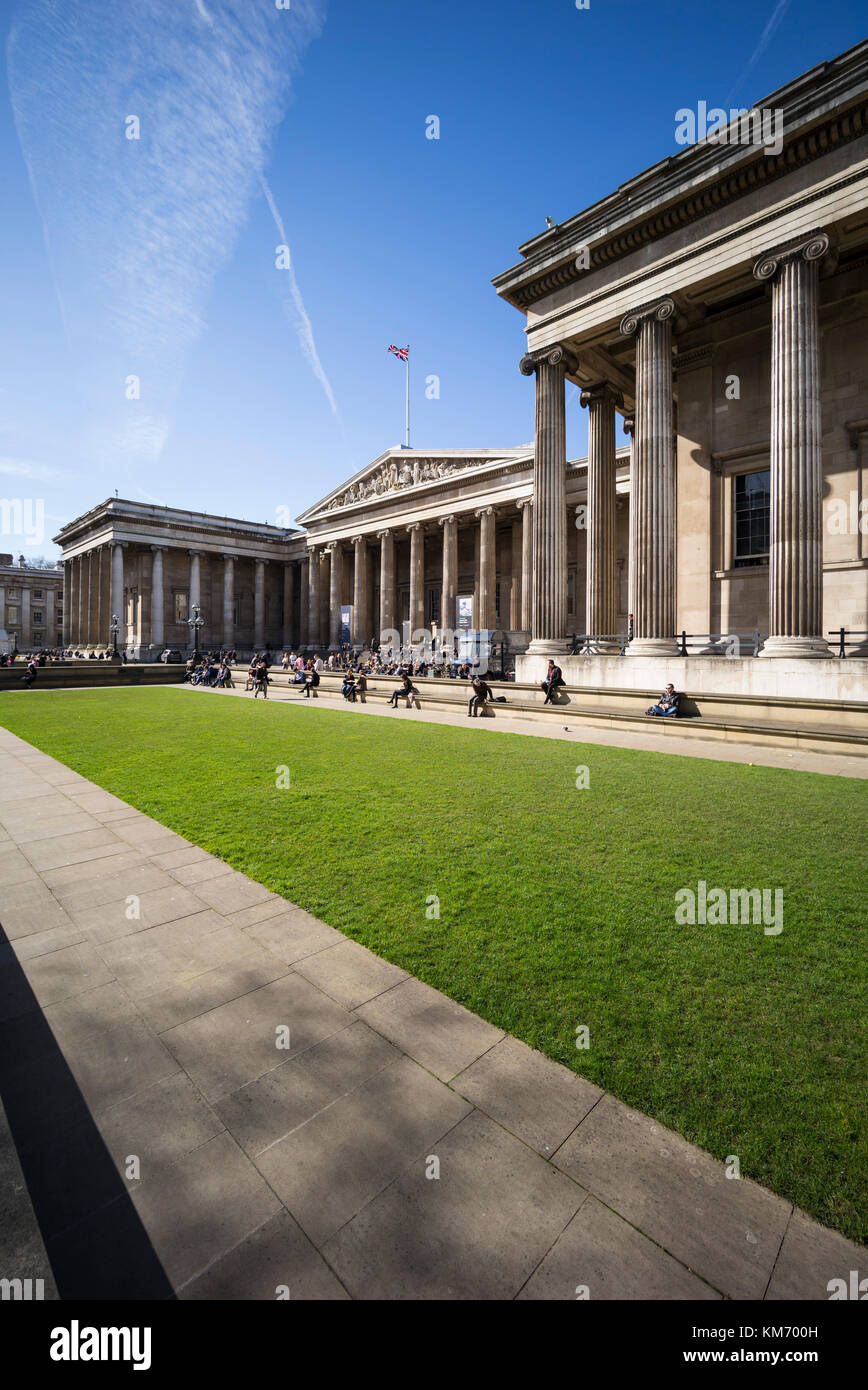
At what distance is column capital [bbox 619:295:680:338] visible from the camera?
18.9 m

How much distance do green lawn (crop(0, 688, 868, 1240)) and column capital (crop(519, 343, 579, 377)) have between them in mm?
17841

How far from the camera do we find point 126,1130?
258cm

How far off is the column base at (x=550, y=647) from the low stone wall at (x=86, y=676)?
2735 cm

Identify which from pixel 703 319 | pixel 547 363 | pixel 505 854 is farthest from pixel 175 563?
pixel 505 854

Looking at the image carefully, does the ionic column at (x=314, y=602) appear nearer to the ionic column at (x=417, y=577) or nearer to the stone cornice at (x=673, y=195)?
the ionic column at (x=417, y=577)

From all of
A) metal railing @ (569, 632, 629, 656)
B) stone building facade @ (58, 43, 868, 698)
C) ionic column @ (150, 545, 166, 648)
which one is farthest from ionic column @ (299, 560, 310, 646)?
metal railing @ (569, 632, 629, 656)

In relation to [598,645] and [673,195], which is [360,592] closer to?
[598,645]

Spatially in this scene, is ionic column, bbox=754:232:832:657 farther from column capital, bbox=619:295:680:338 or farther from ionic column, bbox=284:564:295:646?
ionic column, bbox=284:564:295:646

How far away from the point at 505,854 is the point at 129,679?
37.7 m

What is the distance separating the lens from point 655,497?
19047 mm

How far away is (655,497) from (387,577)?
114 feet

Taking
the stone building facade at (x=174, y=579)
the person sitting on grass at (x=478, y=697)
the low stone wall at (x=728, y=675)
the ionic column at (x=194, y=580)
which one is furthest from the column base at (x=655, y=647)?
the ionic column at (x=194, y=580)

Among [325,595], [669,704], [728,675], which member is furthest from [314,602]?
[669,704]

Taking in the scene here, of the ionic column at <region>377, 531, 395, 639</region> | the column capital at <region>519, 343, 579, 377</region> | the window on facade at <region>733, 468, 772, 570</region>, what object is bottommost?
the window on facade at <region>733, 468, 772, 570</region>
